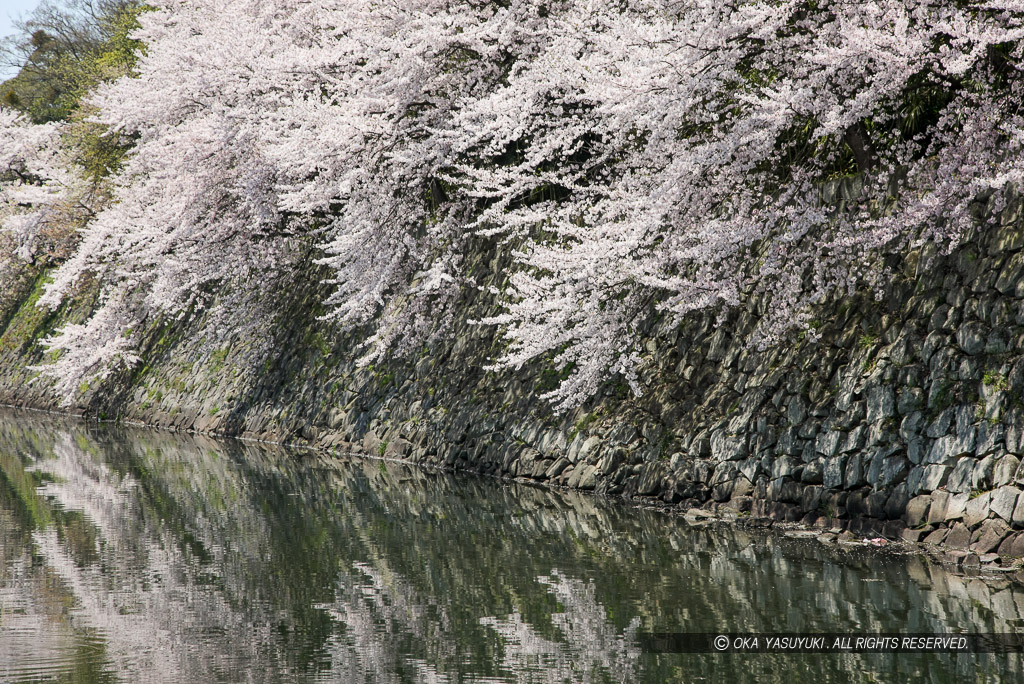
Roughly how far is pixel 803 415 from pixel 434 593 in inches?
184

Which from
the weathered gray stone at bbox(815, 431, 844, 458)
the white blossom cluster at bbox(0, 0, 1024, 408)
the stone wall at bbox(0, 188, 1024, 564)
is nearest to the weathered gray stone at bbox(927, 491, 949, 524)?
the stone wall at bbox(0, 188, 1024, 564)

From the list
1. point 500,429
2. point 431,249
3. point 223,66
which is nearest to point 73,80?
point 223,66

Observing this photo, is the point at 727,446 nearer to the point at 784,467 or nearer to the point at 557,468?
the point at 784,467

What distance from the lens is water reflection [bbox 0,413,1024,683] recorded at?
22.7 ft

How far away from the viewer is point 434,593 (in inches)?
360

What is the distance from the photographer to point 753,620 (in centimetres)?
790

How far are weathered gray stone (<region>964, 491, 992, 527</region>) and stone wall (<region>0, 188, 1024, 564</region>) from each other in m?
0.02

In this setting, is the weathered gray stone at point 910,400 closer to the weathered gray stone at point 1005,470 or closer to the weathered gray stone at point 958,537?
the weathered gray stone at point 1005,470

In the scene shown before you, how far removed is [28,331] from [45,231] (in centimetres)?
530

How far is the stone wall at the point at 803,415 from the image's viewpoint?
371 inches

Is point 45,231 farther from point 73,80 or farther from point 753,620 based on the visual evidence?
point 753,620

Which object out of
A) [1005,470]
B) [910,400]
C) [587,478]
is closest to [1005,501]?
[1005,470]

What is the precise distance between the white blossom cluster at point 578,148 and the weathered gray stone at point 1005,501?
8.99 ft

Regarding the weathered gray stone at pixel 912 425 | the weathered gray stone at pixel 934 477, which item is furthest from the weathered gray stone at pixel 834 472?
the weathered gray stone at pixel 934 477
